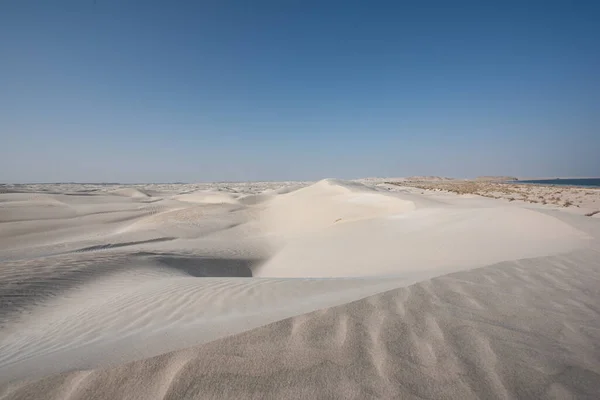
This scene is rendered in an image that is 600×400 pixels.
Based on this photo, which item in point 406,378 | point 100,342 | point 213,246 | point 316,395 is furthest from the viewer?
point 213,246

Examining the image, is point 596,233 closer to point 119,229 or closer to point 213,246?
point 213,246

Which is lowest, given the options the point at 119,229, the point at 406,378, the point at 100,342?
the point at 119,229

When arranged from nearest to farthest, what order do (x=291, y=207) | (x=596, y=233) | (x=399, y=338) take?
(x=399, y=338) → (x=596, y=233) → (x=291, y=207)

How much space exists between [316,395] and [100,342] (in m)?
2.07

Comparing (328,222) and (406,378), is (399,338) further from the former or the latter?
(328,222)

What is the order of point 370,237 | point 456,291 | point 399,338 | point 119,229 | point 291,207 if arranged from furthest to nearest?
point 291,207
point 119,229
point 370,237
point 456,291
point 399,338

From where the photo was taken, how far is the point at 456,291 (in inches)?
121

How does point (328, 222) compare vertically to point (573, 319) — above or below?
below

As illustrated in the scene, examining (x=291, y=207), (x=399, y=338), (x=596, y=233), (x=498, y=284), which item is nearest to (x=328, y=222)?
(x=291, y=207)

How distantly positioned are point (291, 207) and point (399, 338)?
19258mm

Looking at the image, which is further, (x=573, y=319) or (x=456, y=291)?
(x=456, y=291)

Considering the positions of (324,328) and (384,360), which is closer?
(384,360)

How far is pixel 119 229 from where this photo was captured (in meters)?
15.7

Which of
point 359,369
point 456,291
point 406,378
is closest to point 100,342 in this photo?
point 359,369
